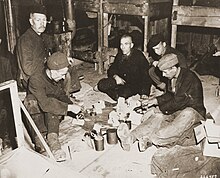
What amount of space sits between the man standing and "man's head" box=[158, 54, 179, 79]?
182 cm

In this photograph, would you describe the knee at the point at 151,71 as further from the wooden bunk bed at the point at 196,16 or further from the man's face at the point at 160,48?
the wooden bunk bed at the point at 196,16

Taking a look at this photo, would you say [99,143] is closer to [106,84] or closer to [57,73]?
[57,73]

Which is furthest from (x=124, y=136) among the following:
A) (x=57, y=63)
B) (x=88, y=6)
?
(x=88, y=6)

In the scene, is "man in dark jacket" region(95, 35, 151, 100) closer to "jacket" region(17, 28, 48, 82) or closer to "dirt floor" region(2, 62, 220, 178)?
"dirt floor" region(2, 62, 220, 178)

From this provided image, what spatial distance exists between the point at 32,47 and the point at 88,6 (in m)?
1.82

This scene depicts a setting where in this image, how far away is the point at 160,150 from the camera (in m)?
3.35

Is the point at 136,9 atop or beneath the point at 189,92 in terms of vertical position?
atop

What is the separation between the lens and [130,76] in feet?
15.5

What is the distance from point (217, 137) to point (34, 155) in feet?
5.67

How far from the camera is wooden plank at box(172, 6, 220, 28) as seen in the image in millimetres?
4812

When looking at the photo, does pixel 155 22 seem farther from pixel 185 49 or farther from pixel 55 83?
pixel 55 83

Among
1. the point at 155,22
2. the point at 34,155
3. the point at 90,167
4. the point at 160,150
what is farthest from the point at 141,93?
the point at 155,22

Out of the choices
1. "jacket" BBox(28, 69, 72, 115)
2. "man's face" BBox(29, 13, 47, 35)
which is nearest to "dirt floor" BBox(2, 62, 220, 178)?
"jacket" BBox(28, 69, 72, 115)

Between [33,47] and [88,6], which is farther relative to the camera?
[88,6]
